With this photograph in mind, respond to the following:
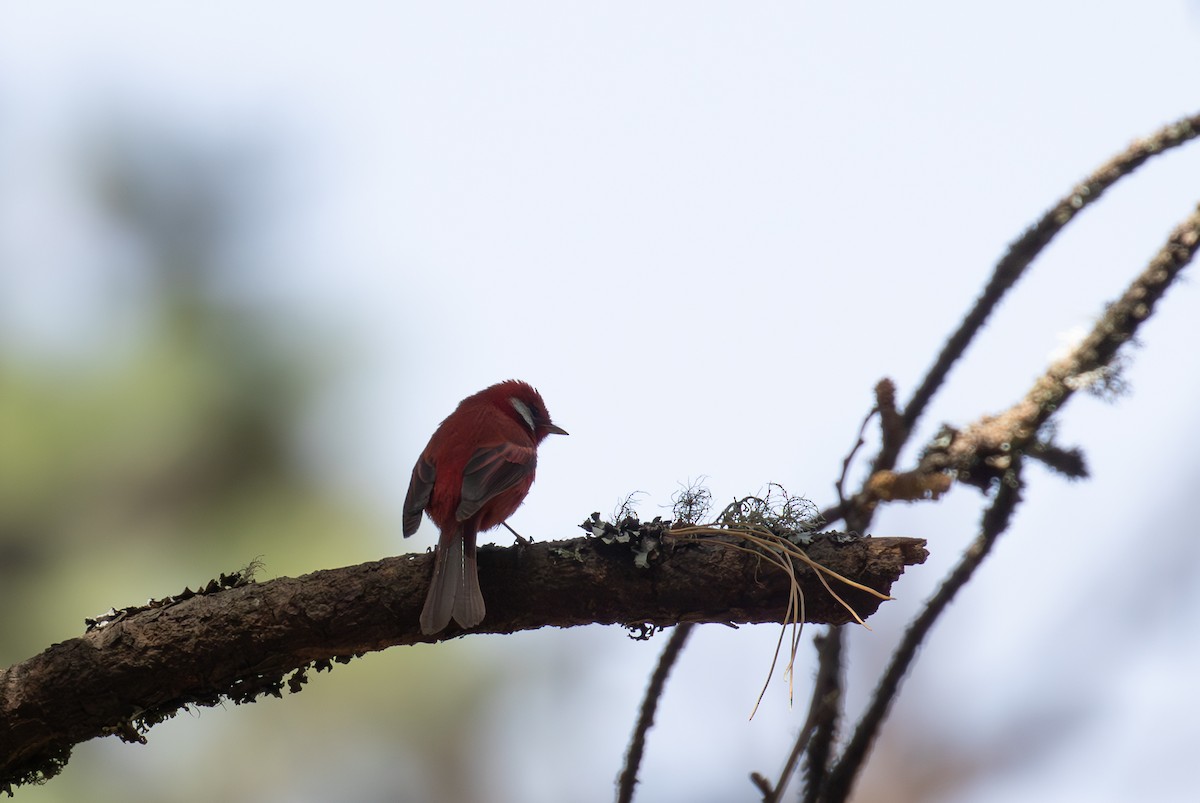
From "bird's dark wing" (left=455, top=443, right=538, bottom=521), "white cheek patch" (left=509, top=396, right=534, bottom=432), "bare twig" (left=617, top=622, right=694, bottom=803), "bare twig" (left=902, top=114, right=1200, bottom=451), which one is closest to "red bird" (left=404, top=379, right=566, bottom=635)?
"bird's dark wing" (left=455, top=443, right=538, bottom=521)

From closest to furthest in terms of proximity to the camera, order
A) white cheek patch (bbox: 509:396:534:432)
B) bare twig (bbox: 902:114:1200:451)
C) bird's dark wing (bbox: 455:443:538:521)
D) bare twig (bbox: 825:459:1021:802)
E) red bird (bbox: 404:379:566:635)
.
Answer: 1. red bird (bbox: 404:379:566:635)
2. bare twig (bbox: 825:459:1021:802)
3. bird's dark wing (bbox: 455:443:538:521)
4. bare twig (bbox: 902:114:1200:451)
5. white cheek patch (bbox: 509:396:534:432)

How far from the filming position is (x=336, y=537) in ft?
21.0

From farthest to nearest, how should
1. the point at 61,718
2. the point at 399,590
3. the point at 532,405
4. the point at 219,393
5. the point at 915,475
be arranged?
the point at 219,393, the point at 532,405, the point at 915,475, the point at 399,590, the point at 61,718

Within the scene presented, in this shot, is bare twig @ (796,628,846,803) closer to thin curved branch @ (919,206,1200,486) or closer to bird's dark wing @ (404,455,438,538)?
thin curved branch @ (919,206,1200,486)

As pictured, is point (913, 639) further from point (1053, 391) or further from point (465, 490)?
point (465, 490)

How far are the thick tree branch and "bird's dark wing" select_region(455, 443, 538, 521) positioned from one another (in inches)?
26.6

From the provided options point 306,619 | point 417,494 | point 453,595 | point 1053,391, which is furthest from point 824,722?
point 306,619

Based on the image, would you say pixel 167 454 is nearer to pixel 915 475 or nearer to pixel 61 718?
pixel 61 718

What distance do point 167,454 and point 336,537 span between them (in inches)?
41.2

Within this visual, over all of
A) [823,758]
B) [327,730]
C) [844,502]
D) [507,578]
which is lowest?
[823,758]

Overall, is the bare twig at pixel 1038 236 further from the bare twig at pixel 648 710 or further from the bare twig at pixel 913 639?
the bare twig at pixel 648 710

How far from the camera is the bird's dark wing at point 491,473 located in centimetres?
435

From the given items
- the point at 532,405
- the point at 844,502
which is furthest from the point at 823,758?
the point at 532,405

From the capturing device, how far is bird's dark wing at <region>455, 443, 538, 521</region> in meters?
4.35
